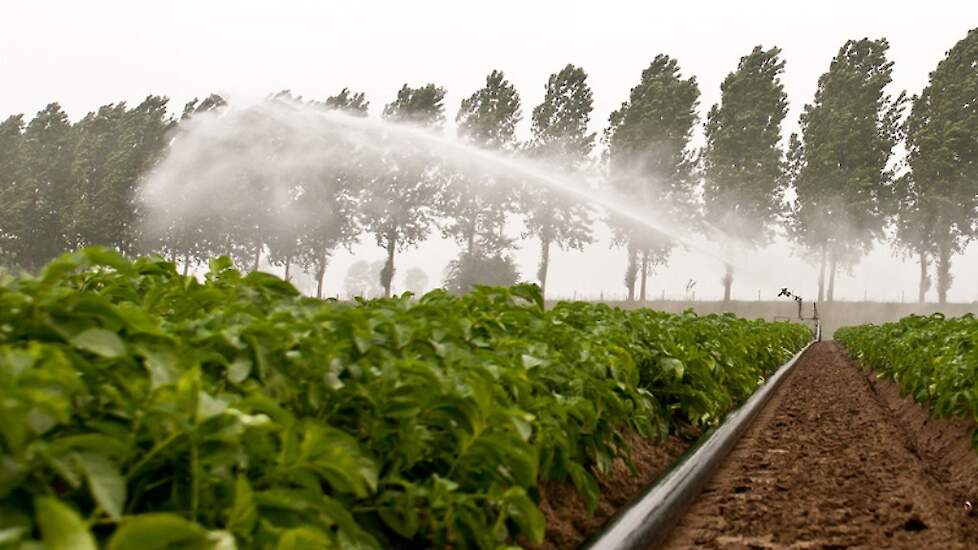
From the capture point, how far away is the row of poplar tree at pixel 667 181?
43188 mm

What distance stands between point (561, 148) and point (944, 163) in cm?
2024

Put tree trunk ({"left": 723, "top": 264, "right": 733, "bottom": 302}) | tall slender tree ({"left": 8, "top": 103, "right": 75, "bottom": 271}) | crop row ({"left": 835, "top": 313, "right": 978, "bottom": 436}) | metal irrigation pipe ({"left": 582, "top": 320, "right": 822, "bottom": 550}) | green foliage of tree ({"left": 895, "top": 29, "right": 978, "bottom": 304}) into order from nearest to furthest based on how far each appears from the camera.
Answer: metal irrigation pipe ({"left": 582, "top": 320, "right": 822, "bottom": 550}), crop row ({"left": 835, "top": 313, "right": 978, "bottom": 436}), green foliage of tree ({"left": 895, "top": 29, "right": 978, "bottom": 304}), tree trunk ({"left": 723, "top": 264, "right": 733, "bottom": 302}), tall slender tree ({"left": 8, "top": 103, "right": 75, "bottom": 271})

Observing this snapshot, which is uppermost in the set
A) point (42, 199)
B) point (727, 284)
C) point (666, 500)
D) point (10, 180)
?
point (10, 180)

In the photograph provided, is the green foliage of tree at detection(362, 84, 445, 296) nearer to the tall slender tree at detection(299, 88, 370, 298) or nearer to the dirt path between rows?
the tall slender tree at detection(299, 88, 370, 298)

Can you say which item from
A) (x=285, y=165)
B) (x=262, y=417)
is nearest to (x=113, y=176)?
(x=285, y=165)

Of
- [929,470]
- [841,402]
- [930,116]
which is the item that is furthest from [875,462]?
[930,116]

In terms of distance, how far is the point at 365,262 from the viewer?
132375 millimetres

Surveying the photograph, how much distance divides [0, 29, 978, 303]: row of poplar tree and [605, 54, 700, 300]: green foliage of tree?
8cm

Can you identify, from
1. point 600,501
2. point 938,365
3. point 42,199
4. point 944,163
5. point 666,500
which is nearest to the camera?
point 666,500

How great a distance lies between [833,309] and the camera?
45281 millimetres

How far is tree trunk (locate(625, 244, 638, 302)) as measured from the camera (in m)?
45.3

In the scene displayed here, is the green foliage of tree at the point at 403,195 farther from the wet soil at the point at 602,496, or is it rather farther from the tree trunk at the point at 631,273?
the wet soil at the point at 602,496

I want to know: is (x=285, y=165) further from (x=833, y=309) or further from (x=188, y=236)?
(x=833, y=309)

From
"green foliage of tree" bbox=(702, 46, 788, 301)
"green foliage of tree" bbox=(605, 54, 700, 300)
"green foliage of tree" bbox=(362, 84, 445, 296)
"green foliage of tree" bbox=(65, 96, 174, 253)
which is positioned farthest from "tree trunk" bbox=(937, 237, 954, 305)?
"green foliage of tree" bbox=(65, 96, 174, 253)
